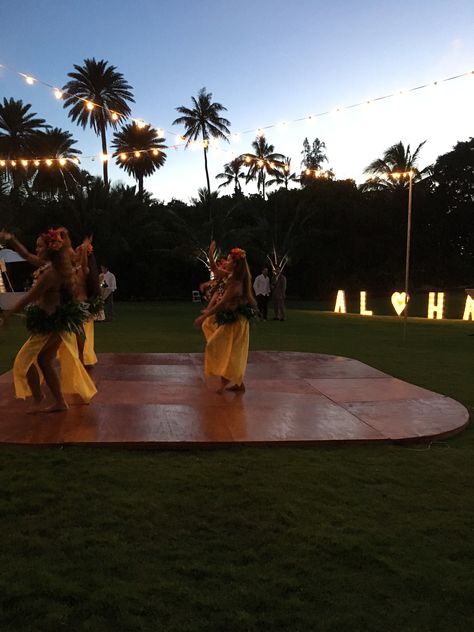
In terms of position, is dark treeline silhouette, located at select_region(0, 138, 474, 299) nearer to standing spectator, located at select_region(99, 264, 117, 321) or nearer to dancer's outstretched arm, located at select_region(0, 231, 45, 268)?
standing spectator, located at select_region(99, 264, 117, 321)

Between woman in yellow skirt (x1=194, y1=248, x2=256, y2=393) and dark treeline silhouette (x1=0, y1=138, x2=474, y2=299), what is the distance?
95.5ft

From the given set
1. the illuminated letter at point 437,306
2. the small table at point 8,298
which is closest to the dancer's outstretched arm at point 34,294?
the small table at point 8,298

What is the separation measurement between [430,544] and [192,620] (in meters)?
1.44

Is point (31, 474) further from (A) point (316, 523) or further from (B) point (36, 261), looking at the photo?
(B) point (36, 261)

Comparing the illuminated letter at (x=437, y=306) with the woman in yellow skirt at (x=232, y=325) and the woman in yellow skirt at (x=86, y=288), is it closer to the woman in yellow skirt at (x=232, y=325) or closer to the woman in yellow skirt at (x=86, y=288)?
the woman in yellow skirt at (x=86, y=288)

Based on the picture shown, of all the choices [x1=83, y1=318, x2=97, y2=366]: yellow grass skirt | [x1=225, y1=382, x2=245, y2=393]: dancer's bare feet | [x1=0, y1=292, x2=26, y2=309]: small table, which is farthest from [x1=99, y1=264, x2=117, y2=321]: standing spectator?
[x1=225, y1=382, x2=245, y2=393]: dancer's bare feet

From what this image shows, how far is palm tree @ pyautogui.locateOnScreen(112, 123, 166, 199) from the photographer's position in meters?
50.1

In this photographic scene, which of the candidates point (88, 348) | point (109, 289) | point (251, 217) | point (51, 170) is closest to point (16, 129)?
point (51, 170)

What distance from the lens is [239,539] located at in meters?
3.22

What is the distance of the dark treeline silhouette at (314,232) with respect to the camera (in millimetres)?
37031

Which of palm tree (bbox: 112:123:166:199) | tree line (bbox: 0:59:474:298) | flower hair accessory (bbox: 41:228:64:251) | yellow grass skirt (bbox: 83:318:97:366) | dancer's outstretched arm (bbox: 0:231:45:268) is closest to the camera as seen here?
flower hair accessory (bbox: 41:228:64:251)

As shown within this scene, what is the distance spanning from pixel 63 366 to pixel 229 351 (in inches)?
75.3

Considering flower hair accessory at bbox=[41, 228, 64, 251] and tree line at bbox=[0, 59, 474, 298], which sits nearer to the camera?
flower hair accessory at bbox=[41, 228, 64, 251]

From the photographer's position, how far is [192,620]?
2.46 metres
